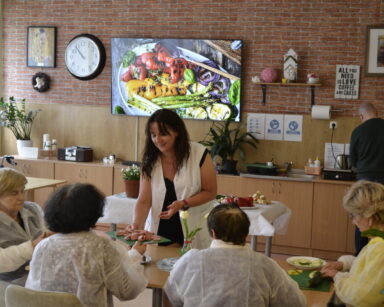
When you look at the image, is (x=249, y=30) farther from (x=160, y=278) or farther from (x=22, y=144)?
(x=160, y=278)

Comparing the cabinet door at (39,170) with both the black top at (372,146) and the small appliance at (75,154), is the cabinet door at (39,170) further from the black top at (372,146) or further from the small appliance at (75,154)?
the black top at (372,146)

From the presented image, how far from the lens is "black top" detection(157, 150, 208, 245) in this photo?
3.62m

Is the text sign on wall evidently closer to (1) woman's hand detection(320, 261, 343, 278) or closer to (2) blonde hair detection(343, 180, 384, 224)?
(1) woman's hand detection(320, 261, 343, 278)

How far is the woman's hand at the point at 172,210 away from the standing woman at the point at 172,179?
0.02m

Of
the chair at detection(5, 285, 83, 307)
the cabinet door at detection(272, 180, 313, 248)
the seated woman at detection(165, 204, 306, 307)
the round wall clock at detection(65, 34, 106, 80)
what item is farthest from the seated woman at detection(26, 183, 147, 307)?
the round wall clock at detection(65, 34, 106, 80)

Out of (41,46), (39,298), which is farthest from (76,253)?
(41,46)

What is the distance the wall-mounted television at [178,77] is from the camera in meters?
7.19

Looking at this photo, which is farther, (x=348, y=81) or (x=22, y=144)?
(x=22, y=144)

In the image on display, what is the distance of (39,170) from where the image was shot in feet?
25.5

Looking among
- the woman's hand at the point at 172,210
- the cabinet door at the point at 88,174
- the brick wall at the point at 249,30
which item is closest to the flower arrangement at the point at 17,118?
the brick wall at the point at 249,30

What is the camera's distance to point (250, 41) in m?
7.14

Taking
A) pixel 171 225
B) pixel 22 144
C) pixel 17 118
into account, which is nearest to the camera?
pixel 171 225

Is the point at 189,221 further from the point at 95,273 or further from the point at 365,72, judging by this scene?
the point at 365,72

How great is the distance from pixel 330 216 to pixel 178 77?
2525 millimetres
